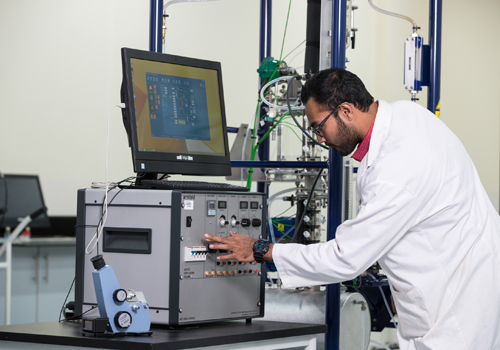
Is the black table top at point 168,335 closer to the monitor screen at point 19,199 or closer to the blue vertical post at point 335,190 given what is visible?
the blue vertical post at point 335,190

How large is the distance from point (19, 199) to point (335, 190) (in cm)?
293

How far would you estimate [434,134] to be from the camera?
144 cm

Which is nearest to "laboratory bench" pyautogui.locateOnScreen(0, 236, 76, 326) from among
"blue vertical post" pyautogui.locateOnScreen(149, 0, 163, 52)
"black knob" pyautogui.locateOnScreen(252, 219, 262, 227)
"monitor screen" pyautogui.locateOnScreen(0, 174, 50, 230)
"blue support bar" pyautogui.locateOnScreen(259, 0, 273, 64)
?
"monitor screen" pyautogui.locateOnScreen(0, 174, 50, 230)

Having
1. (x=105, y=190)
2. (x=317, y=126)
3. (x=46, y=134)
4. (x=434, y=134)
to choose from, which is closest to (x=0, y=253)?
(x=46, y=134)

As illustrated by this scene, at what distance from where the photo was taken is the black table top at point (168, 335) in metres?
1.20

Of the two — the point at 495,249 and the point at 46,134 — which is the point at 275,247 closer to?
the point at 495,249

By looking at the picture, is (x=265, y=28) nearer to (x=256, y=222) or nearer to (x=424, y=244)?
(x=256, y=222)

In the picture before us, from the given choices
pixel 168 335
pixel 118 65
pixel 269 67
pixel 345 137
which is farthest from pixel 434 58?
pixel 118 65

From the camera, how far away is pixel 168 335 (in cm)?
130

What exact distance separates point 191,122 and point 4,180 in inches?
115

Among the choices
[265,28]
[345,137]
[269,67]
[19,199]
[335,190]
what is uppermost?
[265,28]

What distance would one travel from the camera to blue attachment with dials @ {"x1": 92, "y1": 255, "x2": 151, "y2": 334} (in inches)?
48.9

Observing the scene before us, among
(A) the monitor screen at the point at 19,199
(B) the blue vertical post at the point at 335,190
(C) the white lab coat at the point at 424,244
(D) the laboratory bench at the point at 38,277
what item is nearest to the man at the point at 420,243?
(C) the white lab coat at the point at 424,244

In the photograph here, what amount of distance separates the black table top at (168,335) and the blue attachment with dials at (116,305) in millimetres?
27
